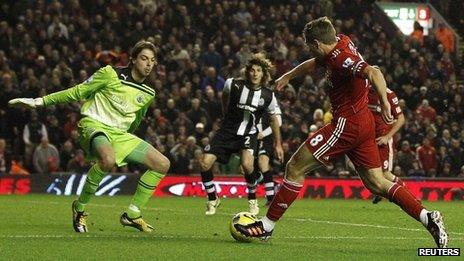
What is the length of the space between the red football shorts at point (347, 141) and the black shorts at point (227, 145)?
613 centimetres

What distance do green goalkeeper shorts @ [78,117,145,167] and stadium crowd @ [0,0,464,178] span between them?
11.3m

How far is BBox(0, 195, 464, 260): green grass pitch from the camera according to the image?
10578mm

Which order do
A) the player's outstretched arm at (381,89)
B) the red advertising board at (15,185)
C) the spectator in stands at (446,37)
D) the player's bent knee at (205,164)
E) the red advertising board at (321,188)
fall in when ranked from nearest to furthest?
1. the player's outstretched arm at (381,89)
2. the player's bent knee at (205,164)
3. the red advertising board at (15,185)
4. the red advertising board at (321,188)
5. the spectator in stands at (446,37)

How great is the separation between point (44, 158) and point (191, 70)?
486cm

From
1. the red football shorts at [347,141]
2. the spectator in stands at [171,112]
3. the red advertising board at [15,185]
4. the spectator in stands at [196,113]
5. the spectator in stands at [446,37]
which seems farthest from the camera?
the spectator in stands at [446,37]

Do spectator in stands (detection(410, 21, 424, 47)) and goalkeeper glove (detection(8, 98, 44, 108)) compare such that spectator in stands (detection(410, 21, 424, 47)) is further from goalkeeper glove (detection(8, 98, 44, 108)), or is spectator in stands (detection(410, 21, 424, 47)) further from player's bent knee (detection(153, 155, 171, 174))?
goalkeeper glove (detection(8, 98, 44, 108))

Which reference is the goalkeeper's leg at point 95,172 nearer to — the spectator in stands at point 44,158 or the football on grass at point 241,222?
the football on grass at point 241,222

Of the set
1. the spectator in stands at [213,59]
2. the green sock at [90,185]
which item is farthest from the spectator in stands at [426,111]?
the green sock at [90,185]

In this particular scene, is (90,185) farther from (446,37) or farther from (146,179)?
(446,37)

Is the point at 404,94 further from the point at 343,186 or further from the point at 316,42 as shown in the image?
the point at 316,42

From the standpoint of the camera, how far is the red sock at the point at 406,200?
11156 mm

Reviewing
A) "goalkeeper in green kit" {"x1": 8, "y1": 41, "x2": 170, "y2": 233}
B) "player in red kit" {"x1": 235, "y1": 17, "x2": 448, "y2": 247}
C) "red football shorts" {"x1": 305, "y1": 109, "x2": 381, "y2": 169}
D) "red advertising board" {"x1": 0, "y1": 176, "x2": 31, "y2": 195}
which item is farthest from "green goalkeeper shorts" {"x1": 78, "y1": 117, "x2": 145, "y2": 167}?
"red advertising board" {"x1": 0, "y1": 176, "x2": 31, "y2": 195}

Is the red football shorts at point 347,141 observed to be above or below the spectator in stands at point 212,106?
above

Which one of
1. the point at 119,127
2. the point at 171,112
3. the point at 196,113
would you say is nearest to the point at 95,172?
the point at 119,127
